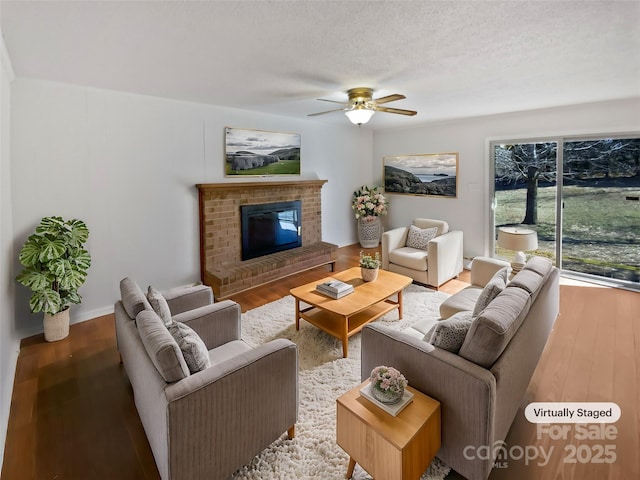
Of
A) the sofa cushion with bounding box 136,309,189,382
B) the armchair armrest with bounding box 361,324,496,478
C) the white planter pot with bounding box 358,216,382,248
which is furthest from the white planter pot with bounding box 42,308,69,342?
the white planter pot with bounding box 358,216,382,248

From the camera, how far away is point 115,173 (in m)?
3.64

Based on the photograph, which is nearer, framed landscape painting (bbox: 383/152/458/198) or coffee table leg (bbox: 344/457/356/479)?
coffee table leg (bbox: 344/457/356/479)

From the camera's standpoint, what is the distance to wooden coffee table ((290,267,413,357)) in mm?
2896

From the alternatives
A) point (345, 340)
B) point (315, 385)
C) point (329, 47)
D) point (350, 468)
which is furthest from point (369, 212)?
point (350, 468)

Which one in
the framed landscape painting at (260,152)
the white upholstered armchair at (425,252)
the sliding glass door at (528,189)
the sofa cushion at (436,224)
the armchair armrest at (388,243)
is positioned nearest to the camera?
the white upholstered armchair at (425,252)

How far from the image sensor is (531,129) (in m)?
4.76

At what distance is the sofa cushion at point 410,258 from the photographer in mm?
4484

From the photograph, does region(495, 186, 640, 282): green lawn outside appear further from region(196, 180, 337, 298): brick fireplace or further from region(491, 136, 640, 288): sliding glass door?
region(196, 180, 337, 298): brick fireplace

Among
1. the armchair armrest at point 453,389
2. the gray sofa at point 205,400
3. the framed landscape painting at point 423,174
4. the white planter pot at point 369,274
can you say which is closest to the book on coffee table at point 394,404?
the armchair armrest at point 453,389

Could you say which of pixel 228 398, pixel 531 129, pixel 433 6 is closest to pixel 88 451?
pixel 228 398

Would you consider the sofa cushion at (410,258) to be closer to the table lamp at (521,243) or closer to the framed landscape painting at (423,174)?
Answer: the table lamp at (521,243)

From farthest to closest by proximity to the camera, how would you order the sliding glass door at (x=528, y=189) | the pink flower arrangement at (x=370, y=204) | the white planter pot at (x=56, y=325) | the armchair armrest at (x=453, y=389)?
the pink flower arrangement at (x=370, y=204) < the sliding glass door at (x=528, y=189) < the white planter pot at (x=56, y=325) < the armchair armrest at (x=453, y=389)

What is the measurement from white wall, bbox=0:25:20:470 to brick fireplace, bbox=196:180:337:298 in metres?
1.87

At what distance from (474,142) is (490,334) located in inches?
180
